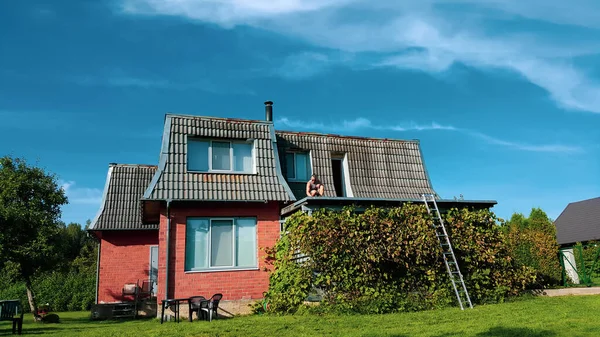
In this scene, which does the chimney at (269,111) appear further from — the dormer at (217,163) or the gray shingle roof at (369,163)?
the dormer at (217,163)

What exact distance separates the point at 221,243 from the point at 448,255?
264 inches

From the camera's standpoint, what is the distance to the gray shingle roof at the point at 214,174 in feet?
44.9

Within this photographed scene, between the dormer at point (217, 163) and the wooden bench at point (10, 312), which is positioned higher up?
the dormer at point (217, 163)

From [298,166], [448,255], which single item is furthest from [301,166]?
[448,255]

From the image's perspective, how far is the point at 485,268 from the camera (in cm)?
1277

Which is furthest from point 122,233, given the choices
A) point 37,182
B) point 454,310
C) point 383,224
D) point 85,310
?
point 454,310

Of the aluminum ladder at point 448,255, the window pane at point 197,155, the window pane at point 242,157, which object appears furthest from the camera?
the window pane at point 242,157

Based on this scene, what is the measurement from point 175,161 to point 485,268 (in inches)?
385

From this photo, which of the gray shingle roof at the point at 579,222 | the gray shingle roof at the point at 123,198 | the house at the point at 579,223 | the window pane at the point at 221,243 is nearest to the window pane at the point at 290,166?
the window pane at the point at 221,243

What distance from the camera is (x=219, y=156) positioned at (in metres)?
14.9

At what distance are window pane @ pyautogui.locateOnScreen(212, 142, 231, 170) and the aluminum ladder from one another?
21.1 ft

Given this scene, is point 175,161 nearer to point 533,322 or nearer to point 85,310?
point 533,322

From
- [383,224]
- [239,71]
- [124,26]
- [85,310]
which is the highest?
[124,26]

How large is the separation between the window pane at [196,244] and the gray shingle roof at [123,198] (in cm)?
713
